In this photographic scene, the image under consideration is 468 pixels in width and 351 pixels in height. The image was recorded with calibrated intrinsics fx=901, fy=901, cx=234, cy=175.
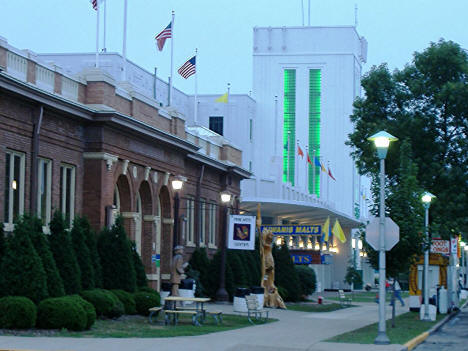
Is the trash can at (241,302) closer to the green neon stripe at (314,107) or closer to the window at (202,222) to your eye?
the window at (202,222)

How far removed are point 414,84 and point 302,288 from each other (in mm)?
15440

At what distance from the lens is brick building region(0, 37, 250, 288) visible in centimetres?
2714

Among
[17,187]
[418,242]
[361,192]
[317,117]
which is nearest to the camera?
[17,187]

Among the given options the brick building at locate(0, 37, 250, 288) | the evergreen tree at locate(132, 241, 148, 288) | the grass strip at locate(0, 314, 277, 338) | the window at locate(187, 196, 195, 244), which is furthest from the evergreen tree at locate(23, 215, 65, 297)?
the window at locate(187, 196, 195, 244)

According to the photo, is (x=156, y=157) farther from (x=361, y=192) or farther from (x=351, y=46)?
(x=361, y=192)

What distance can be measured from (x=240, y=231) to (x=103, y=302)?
11.5 metres

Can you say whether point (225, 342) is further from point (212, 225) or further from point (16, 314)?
point (212, 225)

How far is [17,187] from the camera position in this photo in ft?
90.9

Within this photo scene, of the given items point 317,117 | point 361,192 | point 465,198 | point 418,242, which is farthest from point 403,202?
point 361,192

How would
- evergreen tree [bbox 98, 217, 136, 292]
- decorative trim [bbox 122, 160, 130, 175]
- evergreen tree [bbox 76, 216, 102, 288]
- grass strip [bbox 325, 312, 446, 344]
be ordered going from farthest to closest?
decorative trim [bbox 122, 160, 130, 175] < evergreen tree [bbox 98, 217, 136, 292] < evergreen tree [bbox 76, 216, 102, 288] < grass strip [bbox 325, 312, 446, 344]

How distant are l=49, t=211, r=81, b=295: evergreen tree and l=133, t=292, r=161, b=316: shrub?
3348mm

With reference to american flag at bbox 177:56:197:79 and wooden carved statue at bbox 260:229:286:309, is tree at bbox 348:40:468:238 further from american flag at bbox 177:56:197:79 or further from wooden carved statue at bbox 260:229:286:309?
american flag at bbox 177:56:197:79


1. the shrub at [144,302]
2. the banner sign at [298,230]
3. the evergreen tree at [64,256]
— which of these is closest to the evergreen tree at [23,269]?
the evergreen tree at [64,256]

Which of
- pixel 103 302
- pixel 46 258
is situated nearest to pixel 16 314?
pixel 46 258
